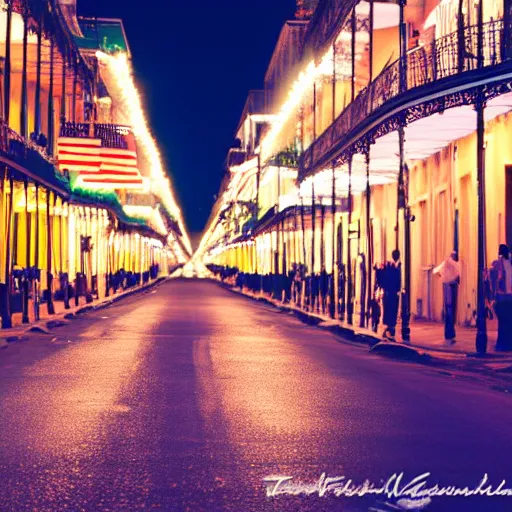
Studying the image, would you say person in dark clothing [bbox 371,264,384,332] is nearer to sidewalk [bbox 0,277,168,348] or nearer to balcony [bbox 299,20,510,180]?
balcony [bbox 299,20,510,180]

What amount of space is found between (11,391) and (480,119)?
8561mm

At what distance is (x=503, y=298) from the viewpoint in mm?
15672

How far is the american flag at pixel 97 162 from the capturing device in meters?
28.2

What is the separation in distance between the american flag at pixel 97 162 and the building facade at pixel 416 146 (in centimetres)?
556

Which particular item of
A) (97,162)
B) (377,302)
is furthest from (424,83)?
(97,162)

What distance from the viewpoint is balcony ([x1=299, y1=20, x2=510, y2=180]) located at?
16.4 metres

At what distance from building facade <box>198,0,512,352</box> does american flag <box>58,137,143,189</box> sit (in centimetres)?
556

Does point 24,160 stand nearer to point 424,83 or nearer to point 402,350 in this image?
point 424,83

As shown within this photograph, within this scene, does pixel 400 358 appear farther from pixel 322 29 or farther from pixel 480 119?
pixel 322 29

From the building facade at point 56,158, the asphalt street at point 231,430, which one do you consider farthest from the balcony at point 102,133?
the asphalt street at point 231,430

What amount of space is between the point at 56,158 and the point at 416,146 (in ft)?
52.9

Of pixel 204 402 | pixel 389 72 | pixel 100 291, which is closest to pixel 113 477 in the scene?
pixel 204 402

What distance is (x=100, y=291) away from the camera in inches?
1768

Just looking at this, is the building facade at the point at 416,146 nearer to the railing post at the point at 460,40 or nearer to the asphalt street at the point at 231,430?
the railing post at the point at 460,40
